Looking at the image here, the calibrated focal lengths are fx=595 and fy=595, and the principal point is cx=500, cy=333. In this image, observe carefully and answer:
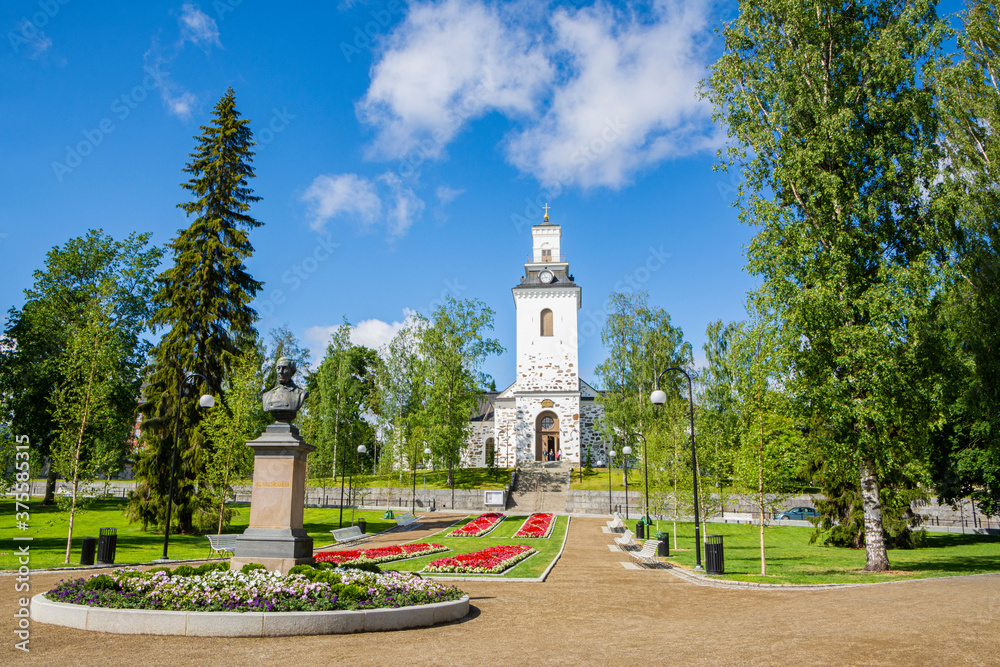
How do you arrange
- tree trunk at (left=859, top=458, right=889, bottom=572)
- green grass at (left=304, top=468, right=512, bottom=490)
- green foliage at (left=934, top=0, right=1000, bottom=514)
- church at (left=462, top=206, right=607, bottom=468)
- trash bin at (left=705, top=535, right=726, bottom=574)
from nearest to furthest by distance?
1. trash bin at (left=705, top=535, right=726, bottom=574)
2. tree trunk at (left=859, top=458, right=889, bottom=572)
3. green foliage at (left=934, top=0, right=1000, bottom=514)
4. green grass at (left=304, top=468, right=512, bottom=490)
5. church at (left=462, top=206, right=607, bottom=468)

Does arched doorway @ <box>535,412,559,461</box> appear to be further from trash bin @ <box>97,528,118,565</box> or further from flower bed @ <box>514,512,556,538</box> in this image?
trash bin @ <box>97,528,118,565</box>

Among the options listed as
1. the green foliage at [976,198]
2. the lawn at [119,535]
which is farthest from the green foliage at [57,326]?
the green foliage at [976,198]

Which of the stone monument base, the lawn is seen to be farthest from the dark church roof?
the stone monument base

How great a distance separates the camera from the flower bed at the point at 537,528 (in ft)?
80.3

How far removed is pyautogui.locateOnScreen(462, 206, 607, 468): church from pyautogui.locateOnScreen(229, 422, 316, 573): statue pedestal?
3802 cm

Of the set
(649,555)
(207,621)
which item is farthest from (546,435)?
(207,621)

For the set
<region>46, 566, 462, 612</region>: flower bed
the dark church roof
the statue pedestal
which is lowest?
<region>46, 566, 462, 612</region>: flower bed

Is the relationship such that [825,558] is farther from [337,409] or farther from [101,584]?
[337,409]

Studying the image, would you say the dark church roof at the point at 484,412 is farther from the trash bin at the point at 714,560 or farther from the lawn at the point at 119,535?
the trash bin at the point at 714,560

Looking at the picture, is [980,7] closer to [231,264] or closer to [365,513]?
[231,264]

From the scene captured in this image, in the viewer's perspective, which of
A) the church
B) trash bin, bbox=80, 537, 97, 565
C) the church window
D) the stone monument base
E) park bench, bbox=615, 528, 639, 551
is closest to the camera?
the stone monument base

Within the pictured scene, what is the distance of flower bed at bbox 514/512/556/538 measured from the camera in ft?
80.3

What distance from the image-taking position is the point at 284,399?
11.2 metres

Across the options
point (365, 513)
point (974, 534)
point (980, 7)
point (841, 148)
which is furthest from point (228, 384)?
point (974, 534)
